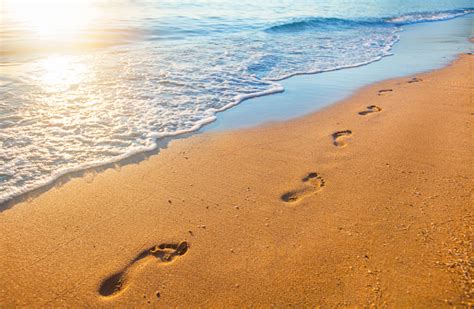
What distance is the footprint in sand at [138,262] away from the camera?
6.59ft

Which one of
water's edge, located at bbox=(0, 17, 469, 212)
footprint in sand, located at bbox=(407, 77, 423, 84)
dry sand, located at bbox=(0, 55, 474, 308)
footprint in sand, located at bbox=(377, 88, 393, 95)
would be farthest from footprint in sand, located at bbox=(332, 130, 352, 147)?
footprint in sand, located at bbox=(407, 77, 423, 84)

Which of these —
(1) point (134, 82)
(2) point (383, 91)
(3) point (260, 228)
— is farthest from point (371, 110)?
(1) point (134, 82)

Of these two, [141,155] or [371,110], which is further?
[371,110]

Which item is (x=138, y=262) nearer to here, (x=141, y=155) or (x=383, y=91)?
(x=141, y=155)

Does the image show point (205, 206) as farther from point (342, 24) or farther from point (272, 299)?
point (342, 24)

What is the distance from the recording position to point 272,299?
1.89 meters

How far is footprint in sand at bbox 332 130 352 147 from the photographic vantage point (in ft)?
12.2

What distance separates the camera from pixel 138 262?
2.18 meters

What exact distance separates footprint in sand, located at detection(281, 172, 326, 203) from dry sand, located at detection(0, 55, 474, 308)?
0.02 metres

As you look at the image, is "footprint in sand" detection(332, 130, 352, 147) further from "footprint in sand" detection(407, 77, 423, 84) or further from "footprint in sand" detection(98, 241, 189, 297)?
"footprint in sand" detection(407, 77, 423, 84)

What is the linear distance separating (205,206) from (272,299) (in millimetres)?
1022

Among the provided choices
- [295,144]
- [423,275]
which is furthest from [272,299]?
[295,144]

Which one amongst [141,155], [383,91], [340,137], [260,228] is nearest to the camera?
[260,228]

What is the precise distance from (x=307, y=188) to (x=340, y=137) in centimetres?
126
